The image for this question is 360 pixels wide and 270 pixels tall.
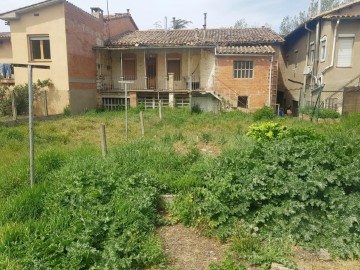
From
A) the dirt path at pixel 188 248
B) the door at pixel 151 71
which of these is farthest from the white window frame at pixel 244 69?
the dirt path at pixel 188 248

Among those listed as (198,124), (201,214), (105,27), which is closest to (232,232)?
(201,214)

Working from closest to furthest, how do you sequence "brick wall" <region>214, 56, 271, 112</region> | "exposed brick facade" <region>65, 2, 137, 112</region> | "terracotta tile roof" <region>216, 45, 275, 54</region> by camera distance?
"exposed brick facade" <region>65, 2, 137, 112</region> → "terracotta tile roof" <region>216, 45, 275, 54</region> → "brick wall" <region>214, 56, 271, 112</region>

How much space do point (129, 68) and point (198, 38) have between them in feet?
18.9

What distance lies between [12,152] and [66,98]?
1022 centimetres

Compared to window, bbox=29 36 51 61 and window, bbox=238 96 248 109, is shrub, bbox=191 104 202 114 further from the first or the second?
window, bbox=29 36 51 61

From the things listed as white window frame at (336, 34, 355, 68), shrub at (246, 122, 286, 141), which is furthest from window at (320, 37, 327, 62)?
shrub at (246, 122, 286, 141)

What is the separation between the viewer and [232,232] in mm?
3604

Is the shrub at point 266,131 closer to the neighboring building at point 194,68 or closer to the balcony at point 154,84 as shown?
the neighboring building at point 194,68

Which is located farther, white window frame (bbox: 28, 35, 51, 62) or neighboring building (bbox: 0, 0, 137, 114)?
white window frame (bbox: 28, 35, 51, 62)

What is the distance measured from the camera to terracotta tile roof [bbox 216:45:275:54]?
17.2 meters

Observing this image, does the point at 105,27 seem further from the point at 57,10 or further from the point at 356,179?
the point at 356,179

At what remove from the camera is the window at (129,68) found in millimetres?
21016

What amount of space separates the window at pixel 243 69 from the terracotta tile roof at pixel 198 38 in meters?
1.93

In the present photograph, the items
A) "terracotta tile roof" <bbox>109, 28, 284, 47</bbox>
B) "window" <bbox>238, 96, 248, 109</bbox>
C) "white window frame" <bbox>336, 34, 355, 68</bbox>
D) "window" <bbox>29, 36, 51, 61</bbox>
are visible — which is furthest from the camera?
"terracotta tile roof" <bbox>109, 28, 284, 47</bbox>
